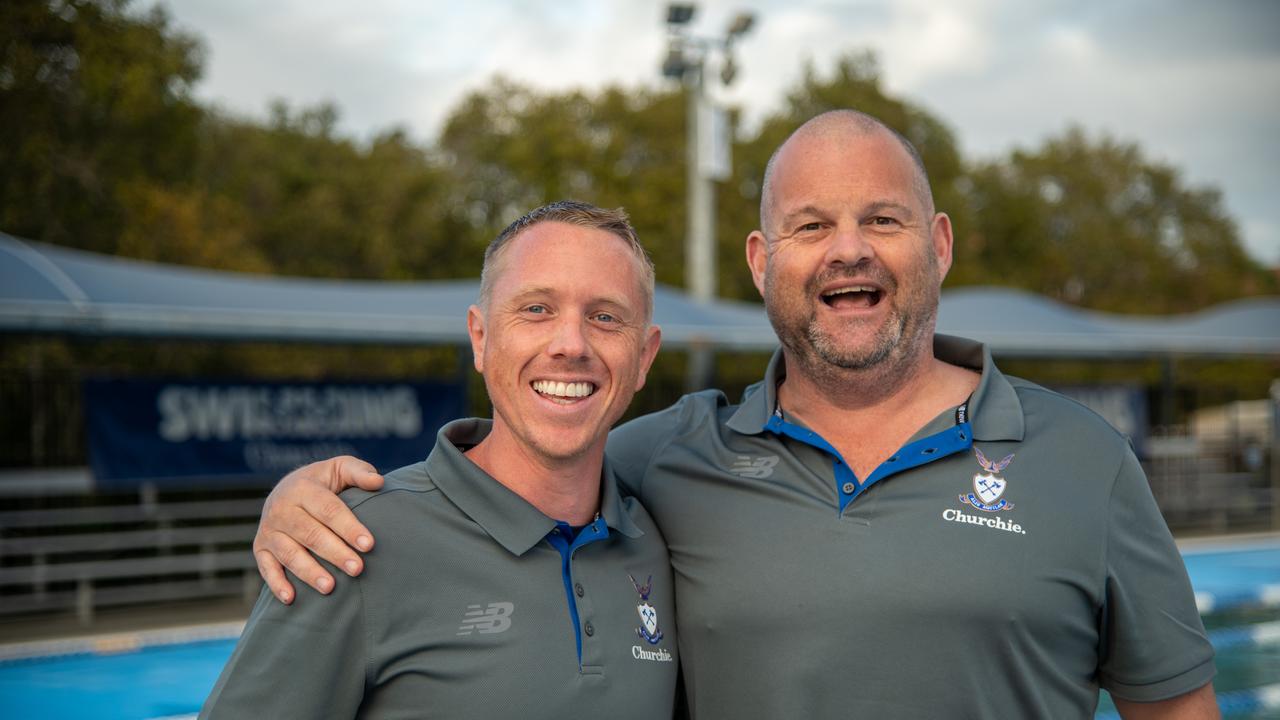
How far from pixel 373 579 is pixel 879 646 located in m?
1.05

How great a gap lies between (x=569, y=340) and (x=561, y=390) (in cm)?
11

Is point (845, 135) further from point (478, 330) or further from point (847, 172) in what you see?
point (478, 330)

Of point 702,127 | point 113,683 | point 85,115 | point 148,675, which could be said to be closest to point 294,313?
point 148,675

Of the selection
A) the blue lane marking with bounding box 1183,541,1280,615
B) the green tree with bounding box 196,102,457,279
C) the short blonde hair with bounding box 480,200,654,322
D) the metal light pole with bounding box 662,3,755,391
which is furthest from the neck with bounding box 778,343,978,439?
the green tree with bounding box 196,102,457,279

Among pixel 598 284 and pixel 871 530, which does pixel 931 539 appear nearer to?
pixel 871 530

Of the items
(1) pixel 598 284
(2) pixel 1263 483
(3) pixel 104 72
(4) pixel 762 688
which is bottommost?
(2) pixel 1263 483

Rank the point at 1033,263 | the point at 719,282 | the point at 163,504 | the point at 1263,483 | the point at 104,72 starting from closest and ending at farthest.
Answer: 1. the point at 163,504
2. the point at 104,72
3. the point at 1263,483
4. the point at 719,282
5. the point at 1033,263

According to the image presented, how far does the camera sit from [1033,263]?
38844mm

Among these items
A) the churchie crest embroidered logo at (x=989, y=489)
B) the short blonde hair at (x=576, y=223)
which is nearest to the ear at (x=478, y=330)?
the short blonde hair at (x=576, y=223)

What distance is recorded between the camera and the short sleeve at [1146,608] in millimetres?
2334

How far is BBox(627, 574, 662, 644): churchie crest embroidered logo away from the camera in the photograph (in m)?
2.32

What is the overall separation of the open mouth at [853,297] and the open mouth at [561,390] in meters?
0.67

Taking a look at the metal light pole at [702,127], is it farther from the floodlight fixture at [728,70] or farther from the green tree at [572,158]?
the green tree at [572,158]

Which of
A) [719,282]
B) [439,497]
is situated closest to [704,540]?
[439,497]
